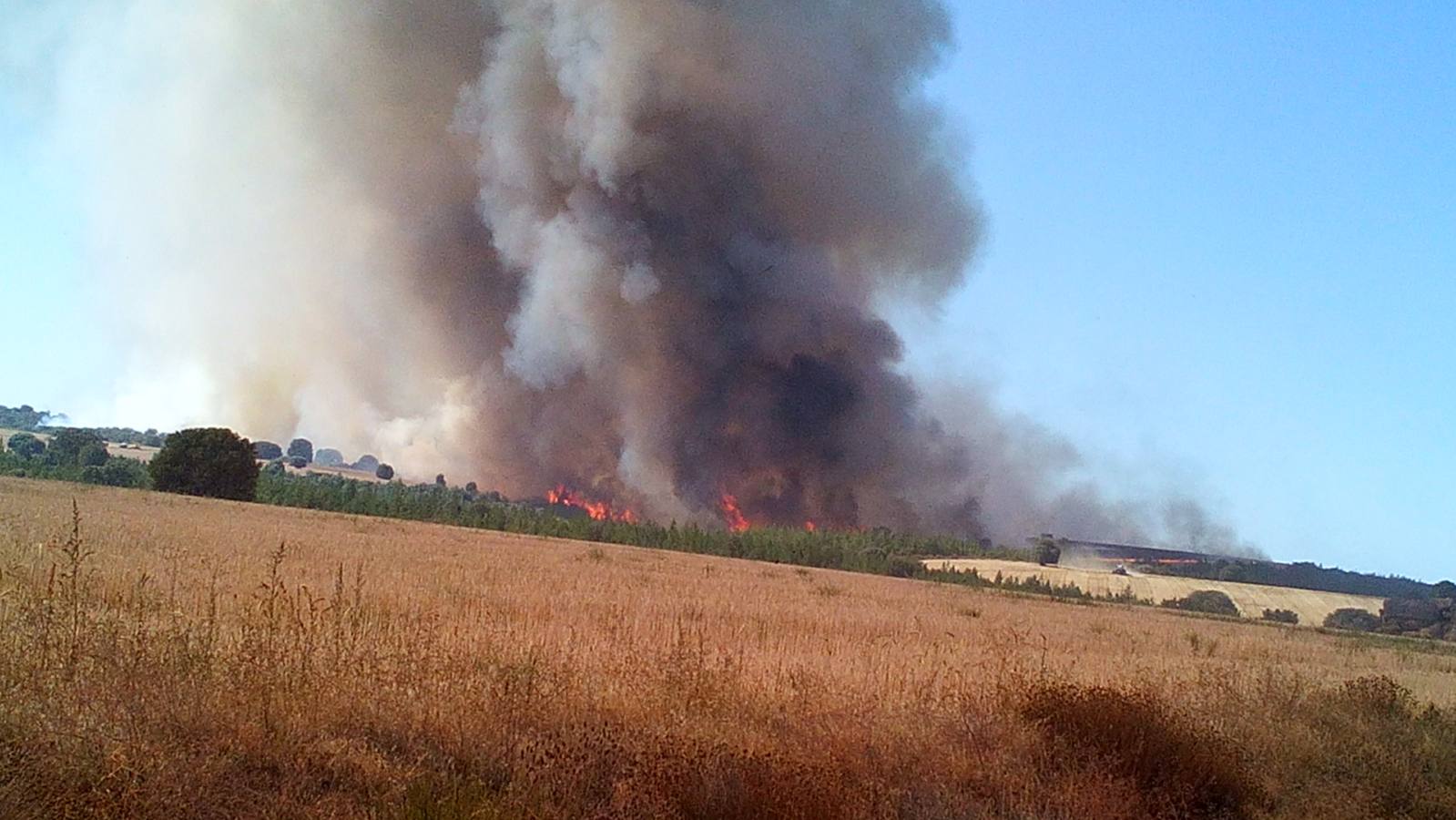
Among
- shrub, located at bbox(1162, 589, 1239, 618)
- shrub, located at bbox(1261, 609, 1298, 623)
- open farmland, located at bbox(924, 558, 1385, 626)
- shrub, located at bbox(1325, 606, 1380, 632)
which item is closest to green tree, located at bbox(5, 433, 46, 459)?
open farmland, located at bbox(924, 558, 1385, 626)

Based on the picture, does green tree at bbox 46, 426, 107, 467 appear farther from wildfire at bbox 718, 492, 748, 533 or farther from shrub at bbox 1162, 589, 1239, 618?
shrub at bbox 1162, 589, 1239, 618

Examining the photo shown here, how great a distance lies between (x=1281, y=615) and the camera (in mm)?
44719

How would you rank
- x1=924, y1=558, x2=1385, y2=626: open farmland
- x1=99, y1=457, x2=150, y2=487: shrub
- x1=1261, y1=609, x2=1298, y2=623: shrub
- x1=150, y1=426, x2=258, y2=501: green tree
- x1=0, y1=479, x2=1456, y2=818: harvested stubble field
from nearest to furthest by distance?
x1=0, y1=479, x2=1456, y2=818: harvested stubble field → x1=1261, y1=609, x2=1298, y2=623: shrub → x1=924, y1=558, x2=1385, y2=626: open farmland → x1=150, y1=426, x2=258, y2=501: green tree → x1=99, y1=457, x2=150, y2=487: shrub

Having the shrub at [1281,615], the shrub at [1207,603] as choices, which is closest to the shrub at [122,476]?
the shrub at [1207,603]

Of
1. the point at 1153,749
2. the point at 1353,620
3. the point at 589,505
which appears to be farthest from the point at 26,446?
the point at 1353,620

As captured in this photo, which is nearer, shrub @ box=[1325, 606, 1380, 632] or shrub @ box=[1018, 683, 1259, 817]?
shrub @ box=[1018, 683, 1259, 817]

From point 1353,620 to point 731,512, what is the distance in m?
34.8

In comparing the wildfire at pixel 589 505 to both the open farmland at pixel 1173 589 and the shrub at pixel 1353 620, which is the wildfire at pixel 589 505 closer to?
the open farmland at pixel 1173 589

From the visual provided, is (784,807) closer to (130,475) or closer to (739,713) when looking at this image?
(739,713)

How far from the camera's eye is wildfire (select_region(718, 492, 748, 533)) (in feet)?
207

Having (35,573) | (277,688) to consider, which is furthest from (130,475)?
(277,688)

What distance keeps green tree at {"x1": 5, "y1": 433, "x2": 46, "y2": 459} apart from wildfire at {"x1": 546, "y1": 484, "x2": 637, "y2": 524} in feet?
112

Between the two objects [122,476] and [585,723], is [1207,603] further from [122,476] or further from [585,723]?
[122,476]

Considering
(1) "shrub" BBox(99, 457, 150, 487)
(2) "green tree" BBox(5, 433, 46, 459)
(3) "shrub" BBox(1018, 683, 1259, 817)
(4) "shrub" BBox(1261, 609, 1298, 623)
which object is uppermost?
(2) "green tree" BBox(5, 433, 46, 459)
